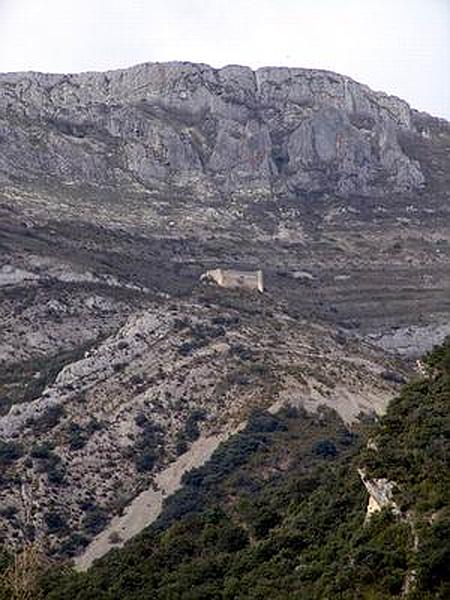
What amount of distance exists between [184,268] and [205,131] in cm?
3686

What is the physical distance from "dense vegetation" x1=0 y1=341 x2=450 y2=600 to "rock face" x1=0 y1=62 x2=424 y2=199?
82183 millimetres

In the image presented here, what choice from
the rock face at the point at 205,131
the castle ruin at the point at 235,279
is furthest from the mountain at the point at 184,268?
the castle ruin at the point at 235,279

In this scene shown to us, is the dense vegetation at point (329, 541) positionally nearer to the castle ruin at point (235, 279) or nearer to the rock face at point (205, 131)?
the castle ruin at point (235, 279)

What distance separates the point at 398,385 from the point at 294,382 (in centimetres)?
784

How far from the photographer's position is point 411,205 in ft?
423

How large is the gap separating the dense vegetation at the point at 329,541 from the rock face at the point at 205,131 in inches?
3236

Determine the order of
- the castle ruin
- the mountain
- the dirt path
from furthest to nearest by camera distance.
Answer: the castle ruin → the mountain → the dirt path

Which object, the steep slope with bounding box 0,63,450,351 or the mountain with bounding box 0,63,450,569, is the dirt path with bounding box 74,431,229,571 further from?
the steep slope with bounding box 0,63,450,351

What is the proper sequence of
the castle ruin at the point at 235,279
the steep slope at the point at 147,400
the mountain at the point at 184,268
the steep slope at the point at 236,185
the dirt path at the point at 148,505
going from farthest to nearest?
the steep slope at the point at 236,185 → the castle ruin at the point at 235,279 → the mountain at the point at 184,268 → the steep slope at the point at 147,400 → the dirt path at the point at 148,505

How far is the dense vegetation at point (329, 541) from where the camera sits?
24016mm

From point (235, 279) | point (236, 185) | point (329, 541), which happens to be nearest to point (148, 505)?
point (329, 541)

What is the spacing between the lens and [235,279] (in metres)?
94.9

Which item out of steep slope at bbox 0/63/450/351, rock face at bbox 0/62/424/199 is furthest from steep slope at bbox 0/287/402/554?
rock face at bbox 0/62/424/199

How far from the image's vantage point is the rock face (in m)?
122
